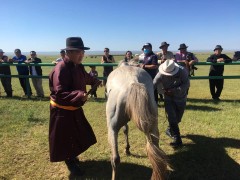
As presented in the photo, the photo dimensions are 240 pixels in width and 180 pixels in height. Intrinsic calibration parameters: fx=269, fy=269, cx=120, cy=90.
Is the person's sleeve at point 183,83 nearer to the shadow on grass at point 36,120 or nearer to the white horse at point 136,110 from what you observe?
the white horse at point 136,110

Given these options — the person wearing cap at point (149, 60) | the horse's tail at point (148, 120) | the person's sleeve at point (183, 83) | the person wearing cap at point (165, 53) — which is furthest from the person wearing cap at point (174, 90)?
the person wearing cap at point (165, 53)

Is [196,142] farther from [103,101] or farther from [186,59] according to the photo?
[103,101]

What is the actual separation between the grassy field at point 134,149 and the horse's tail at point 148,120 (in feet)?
3.37

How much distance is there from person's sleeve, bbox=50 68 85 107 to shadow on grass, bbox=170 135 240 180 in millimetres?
1966

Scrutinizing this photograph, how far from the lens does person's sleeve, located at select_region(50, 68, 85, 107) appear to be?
3.86 m

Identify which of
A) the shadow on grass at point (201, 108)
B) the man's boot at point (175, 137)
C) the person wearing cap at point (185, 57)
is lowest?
the shadow on grass at point (201, 108)

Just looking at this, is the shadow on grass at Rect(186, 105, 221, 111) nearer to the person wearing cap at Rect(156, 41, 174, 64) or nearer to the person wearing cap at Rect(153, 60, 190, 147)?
the person wearing cap at Rect(156, 41, 174, 64)

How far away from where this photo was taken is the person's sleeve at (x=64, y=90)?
386 centimetres

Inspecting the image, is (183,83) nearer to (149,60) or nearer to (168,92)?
(168,92)

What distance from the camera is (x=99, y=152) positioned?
17.6 ft

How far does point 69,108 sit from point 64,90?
0.37 meters

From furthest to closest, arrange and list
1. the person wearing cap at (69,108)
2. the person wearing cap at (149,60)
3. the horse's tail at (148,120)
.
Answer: the person wearing cap at (149,60)
the person wearing cap at (69,108)
the horse's tail at (148,120)

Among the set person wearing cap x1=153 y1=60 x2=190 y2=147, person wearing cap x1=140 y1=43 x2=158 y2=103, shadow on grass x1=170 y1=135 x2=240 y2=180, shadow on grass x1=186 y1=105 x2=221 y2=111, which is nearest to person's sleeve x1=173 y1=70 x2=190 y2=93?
person wearing cap x1=153 y1=60 x2=190 y2=147

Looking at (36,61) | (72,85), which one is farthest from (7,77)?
(72,85)
